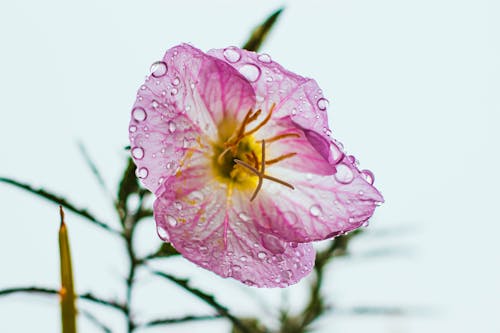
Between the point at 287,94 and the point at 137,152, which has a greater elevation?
the point at 287,94

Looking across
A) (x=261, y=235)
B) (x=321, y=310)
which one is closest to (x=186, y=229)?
(x=261, y=235)

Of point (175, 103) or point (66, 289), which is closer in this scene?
point (66, 289)

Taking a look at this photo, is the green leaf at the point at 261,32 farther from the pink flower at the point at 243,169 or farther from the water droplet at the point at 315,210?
the water droplet at the point at 315,210

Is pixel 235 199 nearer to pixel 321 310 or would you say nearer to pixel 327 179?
pixel 327 179

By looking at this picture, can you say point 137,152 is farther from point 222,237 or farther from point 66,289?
point 66,289

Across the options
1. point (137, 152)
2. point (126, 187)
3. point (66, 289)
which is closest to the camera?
point (66, 289)

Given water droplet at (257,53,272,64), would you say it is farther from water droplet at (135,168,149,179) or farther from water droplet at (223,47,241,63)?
water droplet at (135,168,149,179)

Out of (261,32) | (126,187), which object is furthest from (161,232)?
(261,32)

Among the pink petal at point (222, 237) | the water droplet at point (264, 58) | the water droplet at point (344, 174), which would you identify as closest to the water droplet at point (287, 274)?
the pink petal at point (222, 237)
